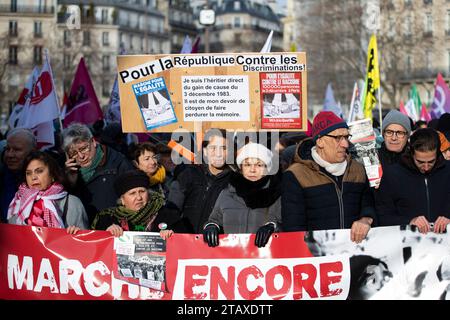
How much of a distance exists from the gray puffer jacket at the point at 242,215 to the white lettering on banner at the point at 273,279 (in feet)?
0.74

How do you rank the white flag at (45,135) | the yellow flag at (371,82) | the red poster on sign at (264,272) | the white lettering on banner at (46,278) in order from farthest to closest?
the yellow flag at (371,82), the white flag at (45,135), the white lettering on banner at (46,278), the red poster on sign at (264,272)

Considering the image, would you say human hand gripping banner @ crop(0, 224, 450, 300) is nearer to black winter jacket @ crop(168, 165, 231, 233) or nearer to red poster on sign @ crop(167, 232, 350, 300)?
red poster on sign @ crop(167, 232, 350, 300)

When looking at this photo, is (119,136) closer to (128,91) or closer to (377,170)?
(128,91)

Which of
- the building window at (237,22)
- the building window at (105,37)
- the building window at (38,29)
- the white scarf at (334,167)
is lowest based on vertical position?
the white scarf at (334,167)

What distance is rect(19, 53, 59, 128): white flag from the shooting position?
10.4m

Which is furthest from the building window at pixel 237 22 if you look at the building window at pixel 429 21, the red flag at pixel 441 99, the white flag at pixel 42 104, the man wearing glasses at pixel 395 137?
the man wearing glasses at pixel 395 137

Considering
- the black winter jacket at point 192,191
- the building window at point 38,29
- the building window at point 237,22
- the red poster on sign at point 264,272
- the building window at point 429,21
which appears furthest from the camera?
the building window at point 237,22

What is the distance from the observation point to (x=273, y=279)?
→ 6.01 meters

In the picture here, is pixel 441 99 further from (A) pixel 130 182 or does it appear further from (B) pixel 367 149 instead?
(A) pixel 130 182

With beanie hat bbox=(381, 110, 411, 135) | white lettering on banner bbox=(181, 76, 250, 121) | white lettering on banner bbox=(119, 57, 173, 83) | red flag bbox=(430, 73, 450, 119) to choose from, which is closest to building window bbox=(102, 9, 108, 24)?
red flag bbox=(430, 73, 450, 119)

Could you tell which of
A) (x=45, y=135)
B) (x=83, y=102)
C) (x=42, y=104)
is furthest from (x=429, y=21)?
(x=45, y=135)

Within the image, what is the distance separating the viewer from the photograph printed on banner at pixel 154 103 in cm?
771

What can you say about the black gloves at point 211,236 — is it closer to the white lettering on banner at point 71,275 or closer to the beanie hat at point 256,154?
the beanie hat at point 256,154
